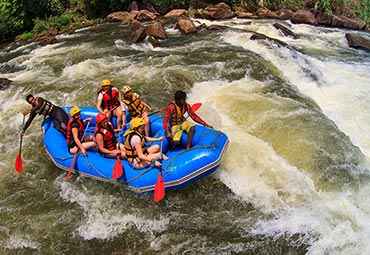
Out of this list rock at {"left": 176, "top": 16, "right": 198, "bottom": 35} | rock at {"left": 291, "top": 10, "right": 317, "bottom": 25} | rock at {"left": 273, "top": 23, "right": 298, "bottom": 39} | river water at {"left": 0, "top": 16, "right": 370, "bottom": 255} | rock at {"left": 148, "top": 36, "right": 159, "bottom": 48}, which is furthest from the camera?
rock at {"left": 291, "top": 10, "right": 317, "bottom": 25}

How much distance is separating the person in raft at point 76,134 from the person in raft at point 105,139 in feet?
0.87

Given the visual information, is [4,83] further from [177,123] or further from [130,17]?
[130,17]

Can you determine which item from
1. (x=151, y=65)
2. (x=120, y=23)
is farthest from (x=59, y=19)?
(x=151, y=65)

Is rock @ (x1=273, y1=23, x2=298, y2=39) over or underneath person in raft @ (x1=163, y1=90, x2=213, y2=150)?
underneath

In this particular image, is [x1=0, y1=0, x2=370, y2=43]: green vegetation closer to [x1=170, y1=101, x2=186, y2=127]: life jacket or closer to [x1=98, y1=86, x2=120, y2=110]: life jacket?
[x1=98, y1=86, x2=120, y2=110]: life jacket

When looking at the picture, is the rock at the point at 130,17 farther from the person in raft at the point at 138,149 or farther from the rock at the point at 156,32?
the person in raft at the point at 138,149

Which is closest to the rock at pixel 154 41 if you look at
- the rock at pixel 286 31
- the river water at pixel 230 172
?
the river water at pixel 230 172

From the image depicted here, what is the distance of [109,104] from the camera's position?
6.12 metres

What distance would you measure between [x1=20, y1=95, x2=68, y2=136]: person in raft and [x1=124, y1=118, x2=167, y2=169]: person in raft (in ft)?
4.96

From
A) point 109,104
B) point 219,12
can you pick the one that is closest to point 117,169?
point 109,104

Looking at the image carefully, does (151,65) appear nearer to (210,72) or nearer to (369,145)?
(210,72)

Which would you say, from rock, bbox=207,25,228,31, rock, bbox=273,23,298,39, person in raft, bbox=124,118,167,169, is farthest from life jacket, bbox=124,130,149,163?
rock, bbox=273,23,298,39

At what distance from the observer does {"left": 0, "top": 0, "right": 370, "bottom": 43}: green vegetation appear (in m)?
14.6

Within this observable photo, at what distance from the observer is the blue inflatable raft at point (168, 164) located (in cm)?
475
